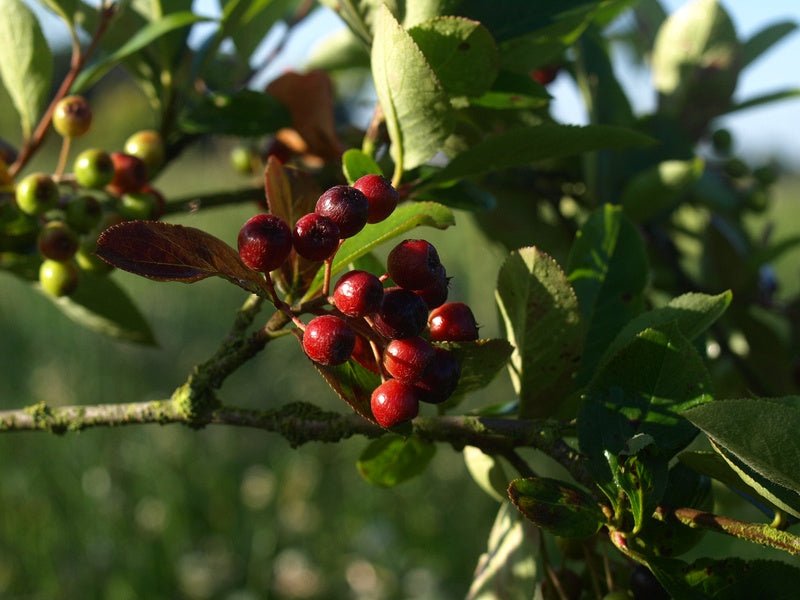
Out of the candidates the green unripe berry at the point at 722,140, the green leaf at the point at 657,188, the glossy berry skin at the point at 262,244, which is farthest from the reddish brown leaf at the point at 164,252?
the green unripe berry at the point at 722,140

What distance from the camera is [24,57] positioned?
2.57 feet

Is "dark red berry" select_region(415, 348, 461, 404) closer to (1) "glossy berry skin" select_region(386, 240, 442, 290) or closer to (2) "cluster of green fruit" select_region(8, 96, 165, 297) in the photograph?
(1) "glossy berry skin" select_region(386, 240, 442, 290)

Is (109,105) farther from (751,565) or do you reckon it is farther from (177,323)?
(751,565)

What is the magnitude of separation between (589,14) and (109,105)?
13701 millimetres

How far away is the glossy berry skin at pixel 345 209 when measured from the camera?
47 cm

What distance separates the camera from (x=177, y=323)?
16.5 feet

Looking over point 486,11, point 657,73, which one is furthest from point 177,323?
point 486,11

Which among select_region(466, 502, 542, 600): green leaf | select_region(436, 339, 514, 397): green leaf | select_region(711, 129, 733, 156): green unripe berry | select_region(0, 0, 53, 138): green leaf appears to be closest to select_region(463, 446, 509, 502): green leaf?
select_region(466, 502, 542, 600): green leaf

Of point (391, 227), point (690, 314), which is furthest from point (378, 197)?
point (690, 314)

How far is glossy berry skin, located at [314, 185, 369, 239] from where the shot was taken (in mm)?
469

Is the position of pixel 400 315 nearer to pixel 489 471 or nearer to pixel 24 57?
pixel 489 471

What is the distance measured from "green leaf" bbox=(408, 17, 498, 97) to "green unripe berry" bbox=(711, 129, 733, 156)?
0.70 meters

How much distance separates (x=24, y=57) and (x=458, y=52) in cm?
41

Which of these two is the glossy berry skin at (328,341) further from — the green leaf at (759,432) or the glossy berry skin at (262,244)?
the green leaf at (759,432)
